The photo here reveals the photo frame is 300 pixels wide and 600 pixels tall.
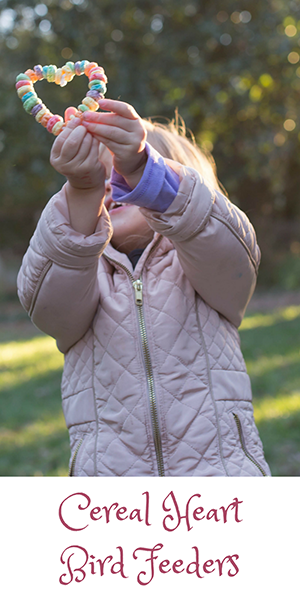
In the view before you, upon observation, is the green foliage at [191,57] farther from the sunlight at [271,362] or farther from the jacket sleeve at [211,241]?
the jacket sleeve at [211,241]

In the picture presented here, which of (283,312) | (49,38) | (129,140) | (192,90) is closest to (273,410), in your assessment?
(129,140)

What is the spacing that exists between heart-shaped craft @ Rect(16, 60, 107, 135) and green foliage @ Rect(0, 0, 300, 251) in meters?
4.84

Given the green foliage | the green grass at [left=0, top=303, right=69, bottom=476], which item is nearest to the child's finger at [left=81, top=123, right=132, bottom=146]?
the green grass at [left=0, top=303, right=69, bottom=476]

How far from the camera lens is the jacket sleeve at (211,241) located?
1310mm

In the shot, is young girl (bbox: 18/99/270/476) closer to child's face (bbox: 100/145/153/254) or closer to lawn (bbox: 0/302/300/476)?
child's face (bbox: 100/145/153/254)

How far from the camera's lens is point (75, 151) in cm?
117

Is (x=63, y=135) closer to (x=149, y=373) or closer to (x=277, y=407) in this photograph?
(x=149, y=373)

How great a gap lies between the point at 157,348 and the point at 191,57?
5877 mm

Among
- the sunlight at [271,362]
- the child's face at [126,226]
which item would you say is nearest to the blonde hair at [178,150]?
the child's face at [126,226]

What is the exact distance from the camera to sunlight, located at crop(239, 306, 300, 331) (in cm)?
790

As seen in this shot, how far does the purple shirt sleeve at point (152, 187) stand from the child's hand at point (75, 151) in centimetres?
9

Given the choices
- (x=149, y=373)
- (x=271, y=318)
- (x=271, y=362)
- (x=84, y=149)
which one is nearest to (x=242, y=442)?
(x=149, y=373)

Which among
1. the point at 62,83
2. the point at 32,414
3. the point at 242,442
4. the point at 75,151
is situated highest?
the point at 62,83
